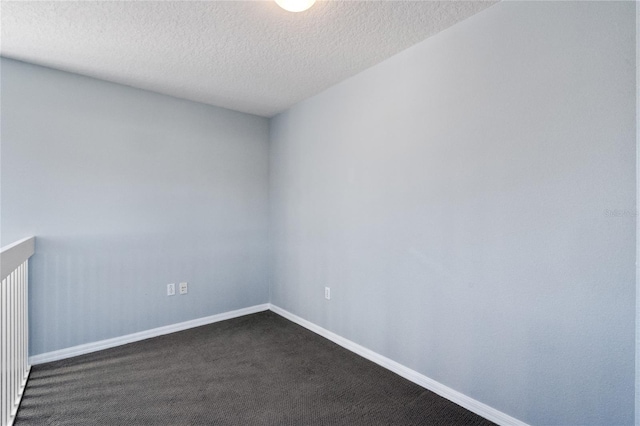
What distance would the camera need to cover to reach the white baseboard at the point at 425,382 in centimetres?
178

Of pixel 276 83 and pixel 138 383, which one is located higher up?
pixel 276 83

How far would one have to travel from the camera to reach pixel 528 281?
5.44 ft

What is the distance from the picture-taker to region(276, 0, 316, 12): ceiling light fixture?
162 centimetres

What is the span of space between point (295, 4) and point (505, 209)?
161 cm

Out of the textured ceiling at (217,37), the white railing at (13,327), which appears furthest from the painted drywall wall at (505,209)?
the white railing at (13,327)

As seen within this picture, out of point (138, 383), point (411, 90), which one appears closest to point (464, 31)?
point (411, 90)

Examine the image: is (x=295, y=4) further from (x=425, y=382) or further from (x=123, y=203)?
(x=425, y=382)

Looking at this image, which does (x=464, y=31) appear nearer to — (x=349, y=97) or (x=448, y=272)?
(x=349, y=97)

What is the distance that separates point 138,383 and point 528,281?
8.58 feet

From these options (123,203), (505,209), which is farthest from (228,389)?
(505,209)

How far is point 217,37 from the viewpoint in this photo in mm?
2078

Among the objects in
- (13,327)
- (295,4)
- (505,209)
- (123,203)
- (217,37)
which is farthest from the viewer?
(123,203)

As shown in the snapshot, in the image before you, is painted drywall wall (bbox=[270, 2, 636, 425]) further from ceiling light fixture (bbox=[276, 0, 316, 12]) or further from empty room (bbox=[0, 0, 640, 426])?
ceiling light fixture (bbox=[276, 0, 316, 12])

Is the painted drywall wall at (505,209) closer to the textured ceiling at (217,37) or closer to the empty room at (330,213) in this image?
the empty room at (330,213)
